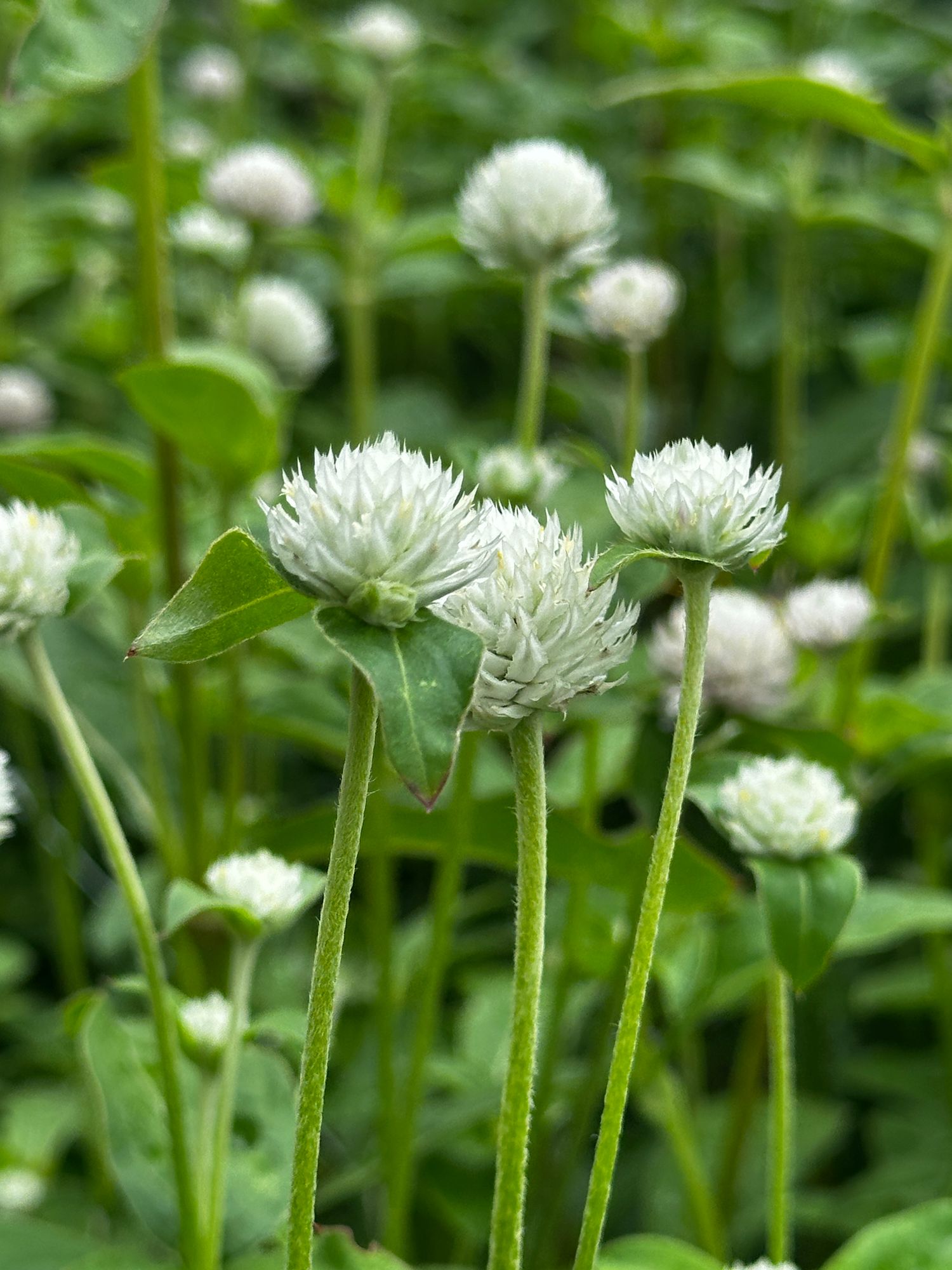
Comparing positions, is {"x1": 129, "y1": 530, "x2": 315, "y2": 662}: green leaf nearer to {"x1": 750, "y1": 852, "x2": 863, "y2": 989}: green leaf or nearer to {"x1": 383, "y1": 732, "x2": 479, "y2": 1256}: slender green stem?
{"x1": 750, "y1": 852, "x2": 863, "y2": 989}: green leaf

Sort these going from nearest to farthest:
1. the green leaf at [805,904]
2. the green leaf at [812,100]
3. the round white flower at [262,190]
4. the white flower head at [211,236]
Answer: the green leaf at [805,904]
the green leaf at [812,100]
the round white flower at [262,190]
the white flower head at [211,236]

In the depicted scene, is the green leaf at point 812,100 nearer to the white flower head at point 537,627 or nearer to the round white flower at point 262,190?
the round white flower at point 262,190

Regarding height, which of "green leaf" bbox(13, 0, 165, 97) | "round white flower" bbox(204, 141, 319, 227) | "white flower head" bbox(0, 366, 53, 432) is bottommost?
"green leaf" bbox(13, 0, 165, 97)

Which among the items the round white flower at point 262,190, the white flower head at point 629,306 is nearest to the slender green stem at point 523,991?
the white flower head at point 629,306

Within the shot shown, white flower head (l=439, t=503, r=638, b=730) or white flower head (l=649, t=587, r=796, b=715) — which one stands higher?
white flower head (l=649, t=587, r=796, b=715)

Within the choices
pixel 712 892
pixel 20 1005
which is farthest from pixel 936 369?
pixel 20 1005

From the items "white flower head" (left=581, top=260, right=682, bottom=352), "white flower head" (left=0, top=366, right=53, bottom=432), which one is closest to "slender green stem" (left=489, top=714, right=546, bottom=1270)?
"white flower head" (left=581, top=260, right=682, bottom=352)

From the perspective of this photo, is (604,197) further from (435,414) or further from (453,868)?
(435,414)
